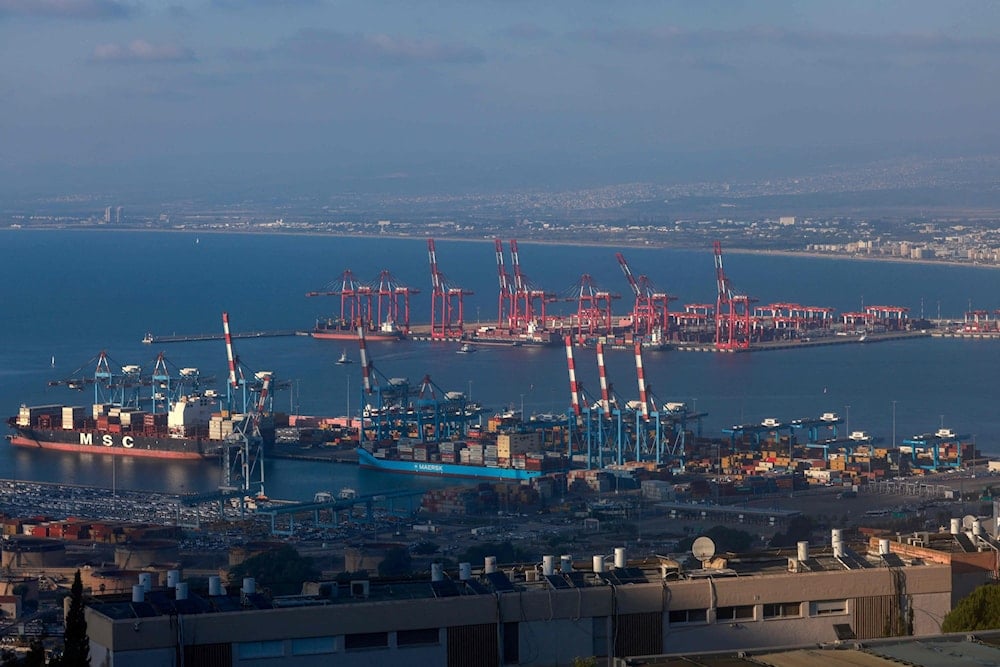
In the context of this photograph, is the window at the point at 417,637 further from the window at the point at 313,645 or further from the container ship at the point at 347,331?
the container ship at the point at 347,331

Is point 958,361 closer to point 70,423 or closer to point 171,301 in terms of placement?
point 70,423

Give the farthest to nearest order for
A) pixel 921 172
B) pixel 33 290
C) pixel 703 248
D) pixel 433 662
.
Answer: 1. pixel 921 172
2. pixel 703 248
3. pixel 33 290
4. pixel 433 662

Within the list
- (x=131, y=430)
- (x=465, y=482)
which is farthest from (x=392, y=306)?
(x=465, y=482)

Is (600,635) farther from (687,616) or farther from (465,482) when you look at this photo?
(465,482)

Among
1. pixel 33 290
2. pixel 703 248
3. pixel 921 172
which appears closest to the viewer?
pixel 33 290

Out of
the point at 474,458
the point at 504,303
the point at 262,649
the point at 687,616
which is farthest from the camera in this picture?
the point at 504,303

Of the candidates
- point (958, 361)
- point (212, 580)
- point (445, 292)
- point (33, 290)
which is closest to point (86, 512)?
point (212, 580)

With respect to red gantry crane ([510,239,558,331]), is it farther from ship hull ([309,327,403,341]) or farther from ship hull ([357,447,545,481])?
ship hull ([357,447,545,481])
